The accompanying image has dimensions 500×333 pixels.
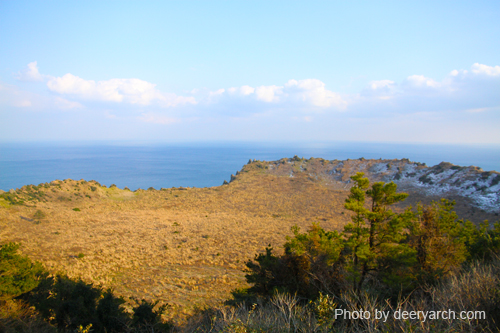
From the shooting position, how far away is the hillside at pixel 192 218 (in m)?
15.6

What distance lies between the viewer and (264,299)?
34.1 ft

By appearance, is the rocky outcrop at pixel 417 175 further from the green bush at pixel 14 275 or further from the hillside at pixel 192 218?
the green bush at pixel 14 275

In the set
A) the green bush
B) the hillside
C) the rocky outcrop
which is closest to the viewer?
the green bush

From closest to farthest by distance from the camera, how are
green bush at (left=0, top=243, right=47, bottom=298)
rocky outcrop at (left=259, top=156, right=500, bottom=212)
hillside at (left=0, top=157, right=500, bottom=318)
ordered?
1. green bush at (left=0, top=243, right=47, bottom=298)
2. hillside at (left=0, top=157, right=500, bottom=318)
3. rocky outcrop at (left=259, top=156, right=500, bottom=212)

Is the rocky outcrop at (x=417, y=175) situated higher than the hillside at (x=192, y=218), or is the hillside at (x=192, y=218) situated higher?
the rocky outcrop at (x=417, y=175)

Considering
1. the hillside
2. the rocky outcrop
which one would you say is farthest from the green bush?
the rocky outcrop

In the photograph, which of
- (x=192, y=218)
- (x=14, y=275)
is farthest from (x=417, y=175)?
(x=14, y=275)

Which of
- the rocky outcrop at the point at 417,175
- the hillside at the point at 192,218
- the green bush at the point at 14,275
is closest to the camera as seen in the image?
the green bush at the point at 14,275

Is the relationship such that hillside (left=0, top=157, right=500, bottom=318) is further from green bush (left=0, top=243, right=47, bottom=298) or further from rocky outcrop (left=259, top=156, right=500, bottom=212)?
green bush (left=0, top=243, right=47, bottom=298)

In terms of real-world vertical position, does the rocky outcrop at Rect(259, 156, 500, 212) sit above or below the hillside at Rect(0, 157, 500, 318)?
above

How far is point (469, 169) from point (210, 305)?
51505 millimetres

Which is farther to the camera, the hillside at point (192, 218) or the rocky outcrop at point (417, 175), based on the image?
the rocky outcrop at point (417, 175)

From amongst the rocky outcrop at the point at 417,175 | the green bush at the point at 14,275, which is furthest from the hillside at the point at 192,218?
the green bush at the point at 14,275

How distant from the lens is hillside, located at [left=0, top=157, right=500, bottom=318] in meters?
15.6
